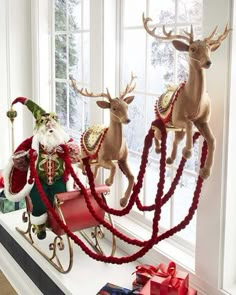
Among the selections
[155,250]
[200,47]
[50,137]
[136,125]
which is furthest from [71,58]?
[200,47]

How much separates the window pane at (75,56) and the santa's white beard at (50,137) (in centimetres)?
79

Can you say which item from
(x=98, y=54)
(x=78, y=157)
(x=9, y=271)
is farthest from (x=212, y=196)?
(x=9, y=271)

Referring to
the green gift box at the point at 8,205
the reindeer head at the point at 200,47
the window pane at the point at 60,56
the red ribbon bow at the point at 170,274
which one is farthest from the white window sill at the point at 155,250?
the window pane at the point at 60,56

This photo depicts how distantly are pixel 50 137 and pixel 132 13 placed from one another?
0.80 metres

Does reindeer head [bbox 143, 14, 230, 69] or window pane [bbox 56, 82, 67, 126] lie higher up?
reindeer head [bbox 143, 14, 230, 69]

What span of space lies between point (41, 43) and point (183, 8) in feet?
4.89

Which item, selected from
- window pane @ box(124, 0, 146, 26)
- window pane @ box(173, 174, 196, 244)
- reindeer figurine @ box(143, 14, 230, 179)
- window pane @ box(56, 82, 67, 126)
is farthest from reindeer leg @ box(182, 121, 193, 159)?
window pane @ box(56, 82, 67, 126)

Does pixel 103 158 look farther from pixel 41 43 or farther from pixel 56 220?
pixel 41 43

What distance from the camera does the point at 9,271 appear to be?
297cm

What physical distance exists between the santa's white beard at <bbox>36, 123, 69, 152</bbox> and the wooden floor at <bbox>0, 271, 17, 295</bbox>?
1.13 m

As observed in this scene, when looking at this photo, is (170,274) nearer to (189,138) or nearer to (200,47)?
(189,138)

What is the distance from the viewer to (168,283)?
185 centimetres

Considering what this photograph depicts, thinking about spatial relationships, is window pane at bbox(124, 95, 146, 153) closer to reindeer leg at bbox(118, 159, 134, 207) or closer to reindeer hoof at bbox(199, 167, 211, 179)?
reindeer leg at bbox(118, 159, 134, 207)

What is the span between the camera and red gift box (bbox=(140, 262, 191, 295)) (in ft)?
6.01
